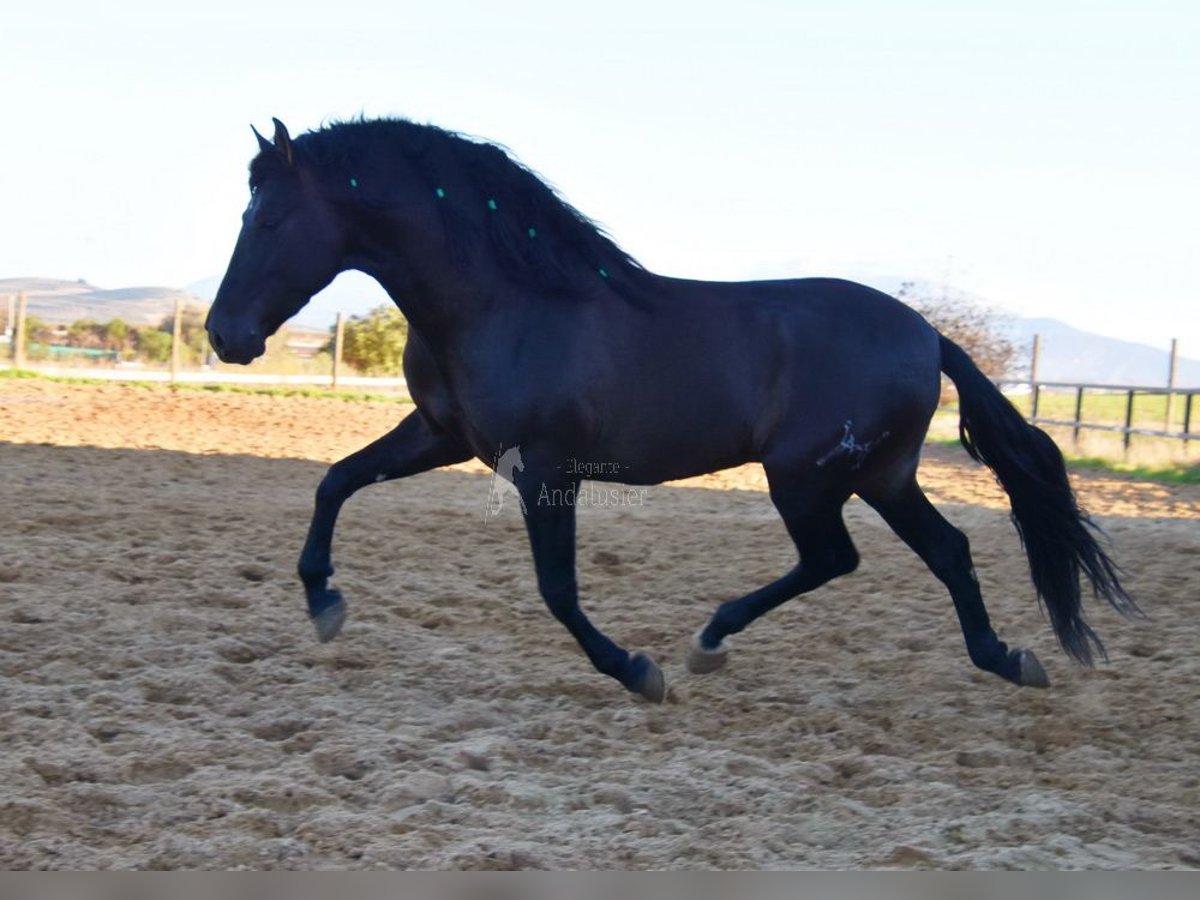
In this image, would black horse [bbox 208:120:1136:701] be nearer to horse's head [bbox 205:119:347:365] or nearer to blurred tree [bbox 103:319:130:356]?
horse's head [bbox 205:119:347:365]

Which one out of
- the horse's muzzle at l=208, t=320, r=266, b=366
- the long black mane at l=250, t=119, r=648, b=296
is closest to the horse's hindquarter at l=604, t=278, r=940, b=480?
the long black mane at l=250, t=119, r=648, b=296

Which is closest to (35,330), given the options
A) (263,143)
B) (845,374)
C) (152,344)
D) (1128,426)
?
(152,344)

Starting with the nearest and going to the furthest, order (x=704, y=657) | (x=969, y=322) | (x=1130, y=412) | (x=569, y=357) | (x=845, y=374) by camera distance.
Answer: (x=569, y=357) → (x=845, y=374) → (x=704, y=657) → (x=1130, y=412) → (x=969, y=322)

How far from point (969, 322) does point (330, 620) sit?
26154 mm

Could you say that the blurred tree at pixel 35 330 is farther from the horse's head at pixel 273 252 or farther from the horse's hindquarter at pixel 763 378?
the horse's hindquarter at pixel 763 378

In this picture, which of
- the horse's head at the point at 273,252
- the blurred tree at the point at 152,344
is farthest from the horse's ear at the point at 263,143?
the blurred tree at the point at 152,344

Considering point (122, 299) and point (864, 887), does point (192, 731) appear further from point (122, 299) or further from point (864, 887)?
point (122, 299)

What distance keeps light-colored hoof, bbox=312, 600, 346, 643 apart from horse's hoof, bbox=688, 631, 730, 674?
4.09ft

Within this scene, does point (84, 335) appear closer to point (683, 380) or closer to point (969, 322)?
point (969, 322)

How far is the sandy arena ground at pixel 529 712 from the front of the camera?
278 cm

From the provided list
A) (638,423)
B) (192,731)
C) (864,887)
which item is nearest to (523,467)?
(638,423)

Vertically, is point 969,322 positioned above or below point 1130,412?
above

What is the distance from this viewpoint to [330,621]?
434 centimetres

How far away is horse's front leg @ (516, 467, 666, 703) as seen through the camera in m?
4.00
